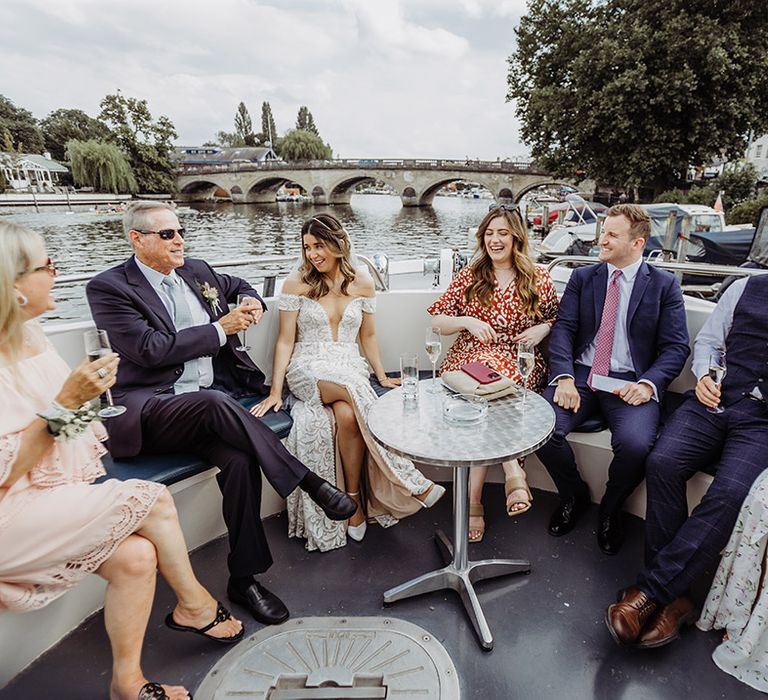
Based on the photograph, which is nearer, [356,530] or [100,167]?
[356,530]

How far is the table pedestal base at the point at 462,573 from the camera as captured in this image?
1717 millimetres

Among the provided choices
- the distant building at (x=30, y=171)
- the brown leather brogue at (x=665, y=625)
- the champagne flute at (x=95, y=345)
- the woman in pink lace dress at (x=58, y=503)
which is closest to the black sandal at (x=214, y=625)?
the woman in pink lace dress at (x=58, y=503)

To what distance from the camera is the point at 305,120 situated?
266 ft

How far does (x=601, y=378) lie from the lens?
7.41 ft

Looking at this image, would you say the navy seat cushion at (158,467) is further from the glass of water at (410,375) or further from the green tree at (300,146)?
the green tree at (300,146)

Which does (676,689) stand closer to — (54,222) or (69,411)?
(69,411)

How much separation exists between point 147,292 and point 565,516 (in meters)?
2.21

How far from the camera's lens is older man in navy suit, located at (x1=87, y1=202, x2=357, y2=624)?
177cm

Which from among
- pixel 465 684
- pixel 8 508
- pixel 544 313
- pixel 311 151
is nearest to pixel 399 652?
pixel 465 684

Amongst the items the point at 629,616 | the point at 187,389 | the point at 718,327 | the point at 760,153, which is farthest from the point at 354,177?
the point at 629,616

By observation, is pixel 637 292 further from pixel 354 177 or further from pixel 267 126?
pixel 267 126

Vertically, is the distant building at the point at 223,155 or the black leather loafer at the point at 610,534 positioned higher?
the distant building at the point at 223,155

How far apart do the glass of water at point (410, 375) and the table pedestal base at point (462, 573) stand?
1.12ft

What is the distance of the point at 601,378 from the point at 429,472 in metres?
1.04
